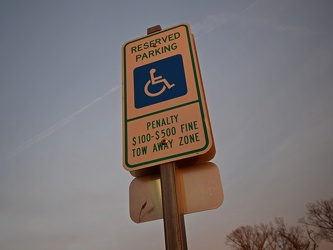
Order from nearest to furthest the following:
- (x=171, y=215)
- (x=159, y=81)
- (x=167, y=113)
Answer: (x=171, y=215), (x=167, y=113), (x=159, y=81)

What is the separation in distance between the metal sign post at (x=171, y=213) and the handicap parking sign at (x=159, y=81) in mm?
500

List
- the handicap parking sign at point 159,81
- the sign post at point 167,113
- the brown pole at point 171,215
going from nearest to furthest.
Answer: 1. the brown pole at point 171,215
2. the sign post at point 167,113
3. the handicap parking sign at point 159,81

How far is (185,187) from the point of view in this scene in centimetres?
147

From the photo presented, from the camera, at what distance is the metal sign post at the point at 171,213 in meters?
1.21

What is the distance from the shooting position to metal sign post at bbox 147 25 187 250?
1208 mm

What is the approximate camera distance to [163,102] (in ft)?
5.39

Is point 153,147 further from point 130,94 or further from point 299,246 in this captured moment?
point 299,246

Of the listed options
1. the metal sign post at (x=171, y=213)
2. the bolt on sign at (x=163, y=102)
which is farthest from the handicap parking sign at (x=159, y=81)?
the metal sign post at (x=171, y=213)

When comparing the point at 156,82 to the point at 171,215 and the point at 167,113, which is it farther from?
the point at 171,215

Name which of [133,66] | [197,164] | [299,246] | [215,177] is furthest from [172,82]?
[299,246]

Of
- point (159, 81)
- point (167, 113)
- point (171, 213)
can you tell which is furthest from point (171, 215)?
point (159, 81)

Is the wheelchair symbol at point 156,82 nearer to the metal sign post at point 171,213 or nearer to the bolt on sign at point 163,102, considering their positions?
the bolt on sign at point 163,102

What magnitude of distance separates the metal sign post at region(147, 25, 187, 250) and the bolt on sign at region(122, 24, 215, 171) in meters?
0.08

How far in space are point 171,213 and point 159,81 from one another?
92 cm
